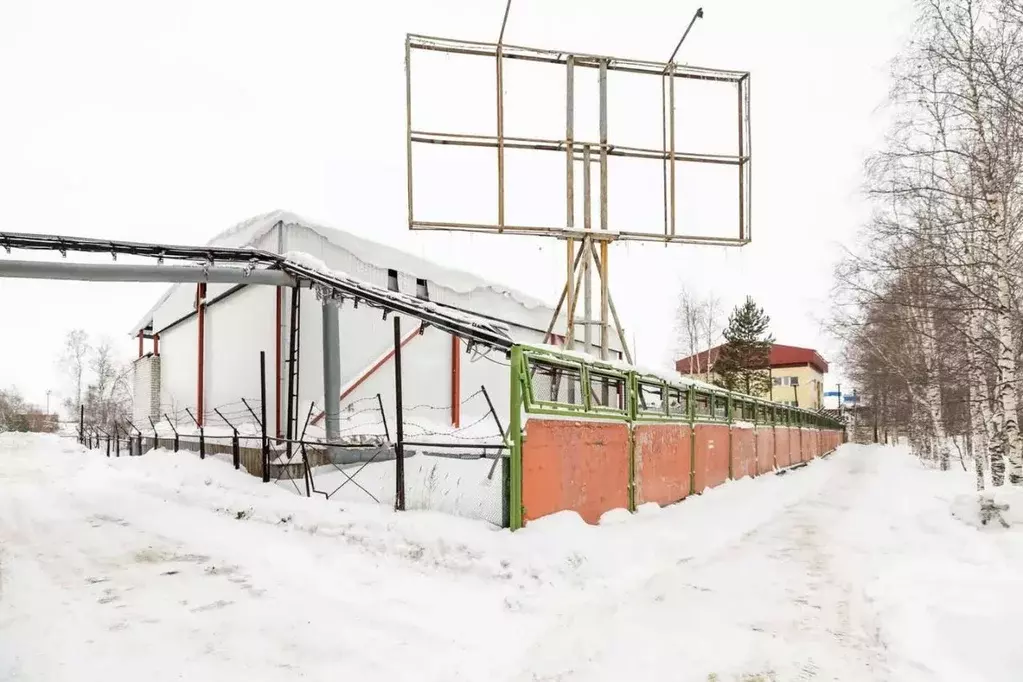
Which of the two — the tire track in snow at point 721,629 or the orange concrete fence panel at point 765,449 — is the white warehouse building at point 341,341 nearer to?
the orange concrete fence panel at point 765,449

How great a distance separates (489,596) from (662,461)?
7.18m

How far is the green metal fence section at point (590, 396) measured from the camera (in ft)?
28.5

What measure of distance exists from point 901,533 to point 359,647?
817cm

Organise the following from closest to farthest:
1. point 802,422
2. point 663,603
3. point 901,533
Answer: point 663,603, point 901,533, point 802,422

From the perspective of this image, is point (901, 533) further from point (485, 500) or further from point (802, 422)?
point (802, 422)

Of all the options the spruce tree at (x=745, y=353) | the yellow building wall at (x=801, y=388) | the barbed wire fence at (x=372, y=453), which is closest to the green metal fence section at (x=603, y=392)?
the barbed wire fence at (x=372, y=453)

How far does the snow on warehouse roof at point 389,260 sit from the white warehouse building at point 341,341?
1.2 inches

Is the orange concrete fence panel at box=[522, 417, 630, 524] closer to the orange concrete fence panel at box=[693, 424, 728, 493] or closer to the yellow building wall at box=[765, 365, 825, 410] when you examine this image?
the orange concrete fence panel at box=[693, 424, 728, 493]

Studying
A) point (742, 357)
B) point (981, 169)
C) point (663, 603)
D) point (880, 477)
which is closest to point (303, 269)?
point (663, 603)

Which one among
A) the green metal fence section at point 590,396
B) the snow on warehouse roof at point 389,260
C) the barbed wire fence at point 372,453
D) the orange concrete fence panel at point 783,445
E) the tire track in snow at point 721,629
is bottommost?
the orange concrete fence panel at point 783,445

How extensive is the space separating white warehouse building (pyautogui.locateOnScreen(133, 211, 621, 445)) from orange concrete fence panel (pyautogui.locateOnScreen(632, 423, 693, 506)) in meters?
4.04

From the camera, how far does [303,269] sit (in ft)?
51.5

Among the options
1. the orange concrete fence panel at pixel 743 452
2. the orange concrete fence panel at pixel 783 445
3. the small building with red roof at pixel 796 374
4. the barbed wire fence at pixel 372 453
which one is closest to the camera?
the barbed wire fence at pixel 372 453

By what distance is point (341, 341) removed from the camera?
17.5 metres
